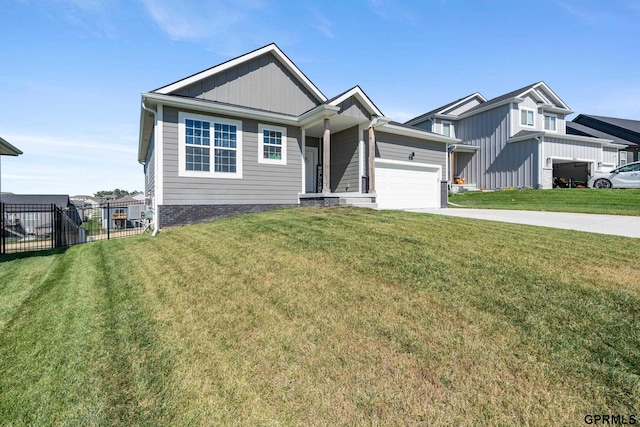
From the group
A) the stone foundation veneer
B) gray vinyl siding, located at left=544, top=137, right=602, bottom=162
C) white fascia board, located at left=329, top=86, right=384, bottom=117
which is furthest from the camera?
gray vinyl siding, located at left=544, top=137, right=602, bottom=162

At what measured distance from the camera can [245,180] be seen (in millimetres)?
11188

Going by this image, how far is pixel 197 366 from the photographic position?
2721 mm

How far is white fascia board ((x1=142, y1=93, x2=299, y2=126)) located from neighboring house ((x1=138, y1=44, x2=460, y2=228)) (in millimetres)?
31

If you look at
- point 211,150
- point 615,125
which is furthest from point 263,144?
point 615,125

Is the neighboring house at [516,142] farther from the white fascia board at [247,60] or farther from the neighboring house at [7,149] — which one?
the neighboring house at [7,149]

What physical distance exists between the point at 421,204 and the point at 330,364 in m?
13.2

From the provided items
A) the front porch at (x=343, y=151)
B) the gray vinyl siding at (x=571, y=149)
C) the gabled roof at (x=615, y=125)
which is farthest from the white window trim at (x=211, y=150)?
the gabled roof at (x=615, y=125)

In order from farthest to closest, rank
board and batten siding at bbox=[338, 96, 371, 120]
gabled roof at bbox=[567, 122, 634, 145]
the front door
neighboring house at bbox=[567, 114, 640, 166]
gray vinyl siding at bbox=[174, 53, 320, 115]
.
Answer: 1. neighboring house at bbox=[567, 114, 640, 166]
2. gabled roof at bbox=[567, 122, 634, 145]
3. the front door
4. board and batten siding at bbox=[338, 96, 371, 120]
5. gray vinyl siding at bbox=[174, 53, 320, 115]

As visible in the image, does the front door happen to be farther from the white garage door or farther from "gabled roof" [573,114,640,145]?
"gabled roof" [573,114,640,145]

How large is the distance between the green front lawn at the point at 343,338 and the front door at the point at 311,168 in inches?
351

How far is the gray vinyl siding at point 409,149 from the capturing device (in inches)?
531

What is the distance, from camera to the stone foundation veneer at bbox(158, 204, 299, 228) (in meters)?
9.83

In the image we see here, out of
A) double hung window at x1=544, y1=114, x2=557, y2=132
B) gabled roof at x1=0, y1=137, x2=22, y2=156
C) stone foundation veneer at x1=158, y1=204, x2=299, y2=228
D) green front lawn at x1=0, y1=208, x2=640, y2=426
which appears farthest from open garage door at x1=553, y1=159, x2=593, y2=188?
gabled roof at x1=0, y1=137, x2=22, y2=156

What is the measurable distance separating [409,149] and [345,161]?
131 inches
